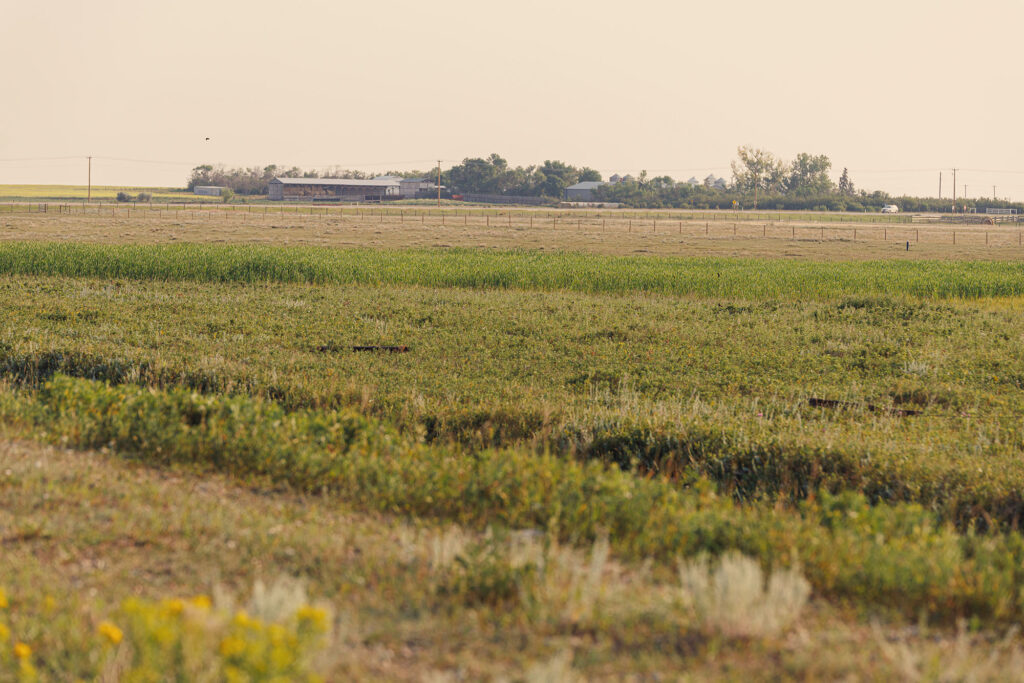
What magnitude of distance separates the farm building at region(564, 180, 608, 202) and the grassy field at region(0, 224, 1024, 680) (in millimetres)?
161077

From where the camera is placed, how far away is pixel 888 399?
14195 millimetres

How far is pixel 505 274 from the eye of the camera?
31250mm

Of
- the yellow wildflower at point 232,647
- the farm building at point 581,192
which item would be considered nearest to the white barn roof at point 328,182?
the farm building at point 581,192

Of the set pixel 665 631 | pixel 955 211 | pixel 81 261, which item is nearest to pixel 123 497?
pixel 665 631

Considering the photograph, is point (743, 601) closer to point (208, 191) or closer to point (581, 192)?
point (581, 192)

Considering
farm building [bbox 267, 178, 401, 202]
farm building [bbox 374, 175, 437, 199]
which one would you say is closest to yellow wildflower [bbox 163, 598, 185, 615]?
farm building [bbox 267, 178, 401, 202]

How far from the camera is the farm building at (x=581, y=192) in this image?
180500 mm

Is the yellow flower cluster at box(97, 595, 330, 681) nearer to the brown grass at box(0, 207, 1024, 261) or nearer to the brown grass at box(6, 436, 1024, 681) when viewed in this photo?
the brown grass at box(6, 436, 1024, 681)

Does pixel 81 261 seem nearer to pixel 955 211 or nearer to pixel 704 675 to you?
pixel 704 675

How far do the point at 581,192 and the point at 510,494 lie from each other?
178230mm

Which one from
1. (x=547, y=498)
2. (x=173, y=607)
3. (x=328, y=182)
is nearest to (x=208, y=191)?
(x=328, y=182)

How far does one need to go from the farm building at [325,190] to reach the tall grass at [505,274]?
12727 centimetres

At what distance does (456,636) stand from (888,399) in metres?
11.1

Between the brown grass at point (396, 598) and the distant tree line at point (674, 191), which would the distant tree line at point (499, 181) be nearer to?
the distant tree line at point (674, 191)
